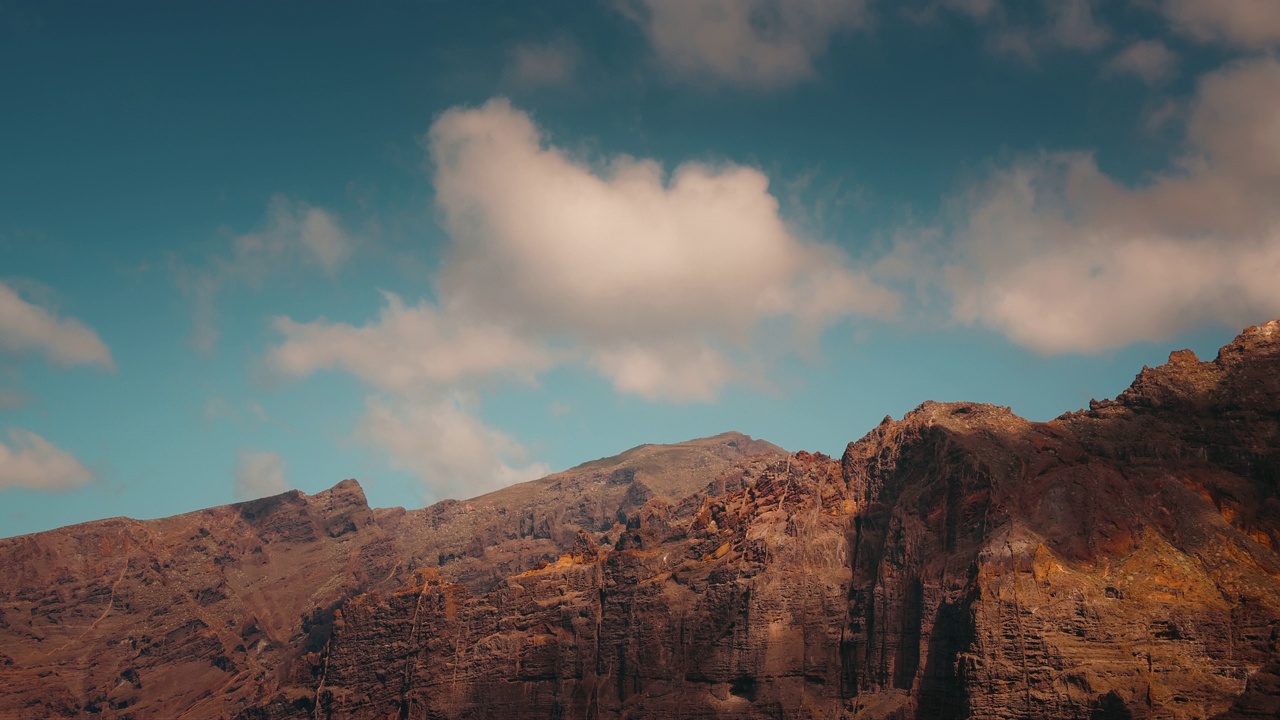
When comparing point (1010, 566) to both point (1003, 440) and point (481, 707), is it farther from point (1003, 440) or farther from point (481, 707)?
point (481, 707)

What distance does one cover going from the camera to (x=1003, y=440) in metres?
161

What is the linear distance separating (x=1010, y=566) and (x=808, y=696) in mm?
36616

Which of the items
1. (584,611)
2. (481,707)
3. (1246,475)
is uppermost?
(1246,475)

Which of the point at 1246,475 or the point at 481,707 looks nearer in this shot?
the point at 1246,475

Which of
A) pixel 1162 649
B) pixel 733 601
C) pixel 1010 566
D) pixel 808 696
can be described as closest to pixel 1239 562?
pixel 1162 649

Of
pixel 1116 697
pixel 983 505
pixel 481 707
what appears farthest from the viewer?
pixel 481 707

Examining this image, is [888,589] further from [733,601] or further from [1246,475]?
[1246,475]

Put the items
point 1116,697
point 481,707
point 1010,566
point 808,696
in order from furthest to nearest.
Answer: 1. point 481,707
2. point 808,696
3. point 1010,566
4. point 1116,697

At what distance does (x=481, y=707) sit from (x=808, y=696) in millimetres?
56125

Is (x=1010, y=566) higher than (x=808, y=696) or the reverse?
higher

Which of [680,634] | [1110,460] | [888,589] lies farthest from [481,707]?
[1110,460]

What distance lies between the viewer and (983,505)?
492ft

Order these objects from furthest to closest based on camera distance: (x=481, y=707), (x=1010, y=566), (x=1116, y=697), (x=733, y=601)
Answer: (x=481, y=707), (x=733, y=601), (x=1010, y=566), (x=1116, y=697)

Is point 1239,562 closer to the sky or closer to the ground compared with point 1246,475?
closer to the ground
